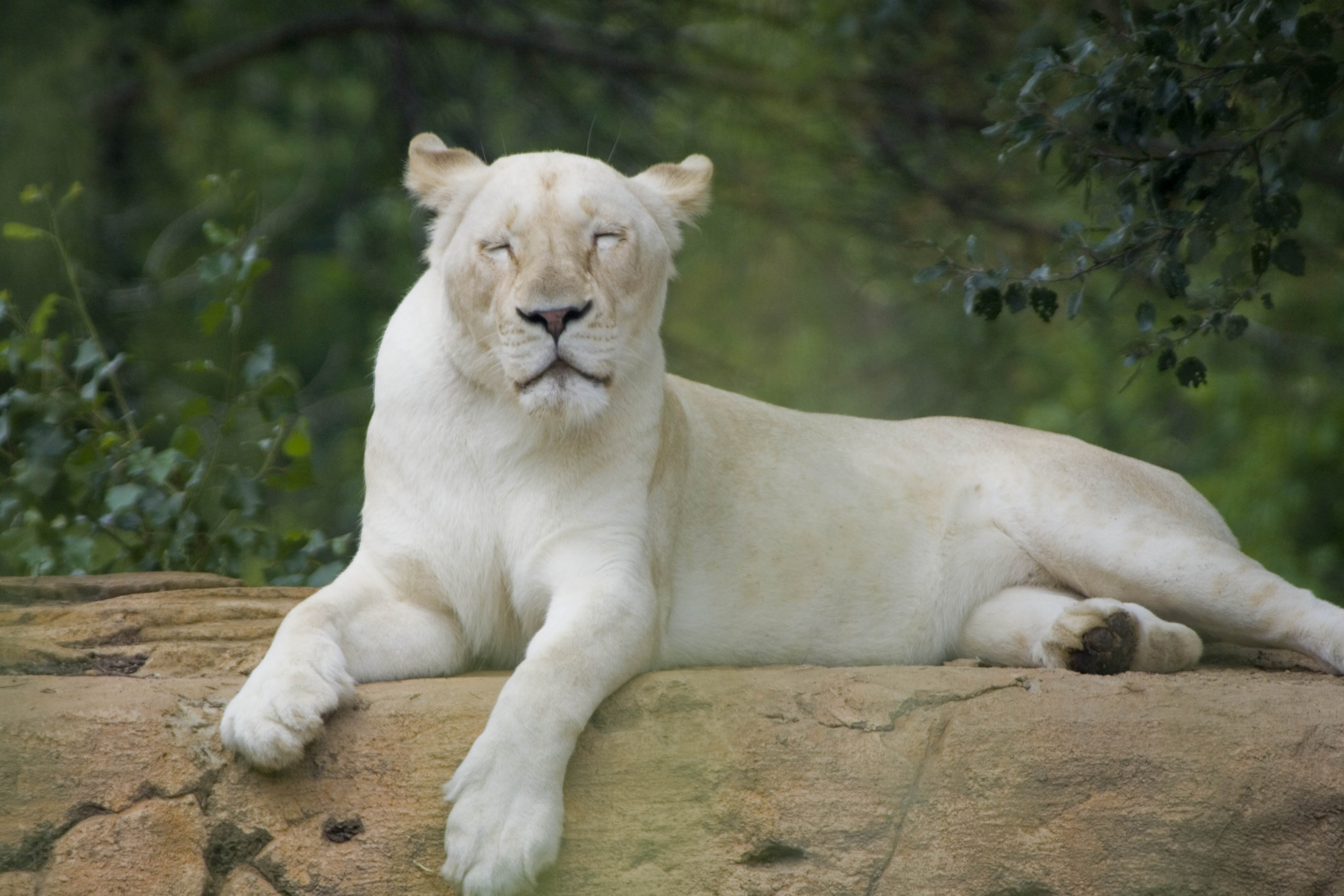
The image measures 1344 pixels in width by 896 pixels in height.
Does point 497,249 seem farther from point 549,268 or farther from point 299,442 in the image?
point 299,442

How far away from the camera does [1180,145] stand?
370 cm

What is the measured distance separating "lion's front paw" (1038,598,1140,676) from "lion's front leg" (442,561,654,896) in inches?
44.4

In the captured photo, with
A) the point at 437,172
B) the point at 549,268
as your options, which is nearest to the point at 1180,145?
the point at 549,268

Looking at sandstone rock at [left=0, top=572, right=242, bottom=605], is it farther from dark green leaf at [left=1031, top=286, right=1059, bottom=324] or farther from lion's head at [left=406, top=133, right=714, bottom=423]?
dark green leaf at [left=1031, top=286, right=1059, bottom=324]

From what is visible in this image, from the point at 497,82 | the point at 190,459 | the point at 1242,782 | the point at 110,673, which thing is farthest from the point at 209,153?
the point at 1242,782

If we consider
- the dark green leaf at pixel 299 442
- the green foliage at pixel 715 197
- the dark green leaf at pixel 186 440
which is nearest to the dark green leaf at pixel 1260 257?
the green foliage at pixel 715 197

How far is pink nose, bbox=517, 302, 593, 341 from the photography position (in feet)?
10.7

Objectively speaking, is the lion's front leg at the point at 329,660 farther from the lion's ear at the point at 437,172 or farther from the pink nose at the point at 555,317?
the lion's ear at the point at 437,172

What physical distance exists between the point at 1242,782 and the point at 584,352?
174 cm

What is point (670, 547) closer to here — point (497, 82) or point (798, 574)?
point (798, 574)

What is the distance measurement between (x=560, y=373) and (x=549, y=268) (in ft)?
0.82

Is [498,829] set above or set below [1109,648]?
below

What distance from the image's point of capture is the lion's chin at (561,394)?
10.9 ft

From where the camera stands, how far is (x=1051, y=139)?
3658 mm
